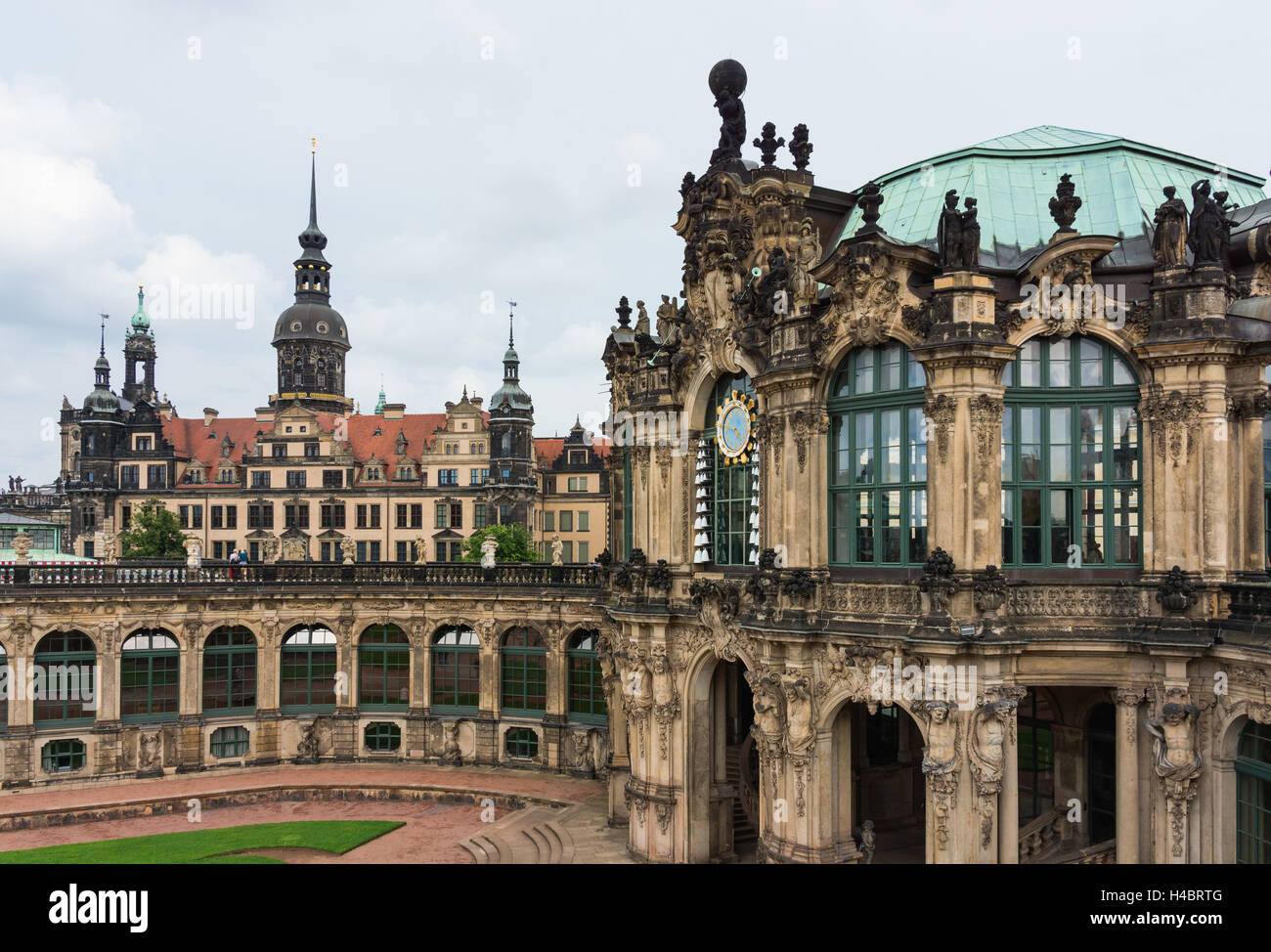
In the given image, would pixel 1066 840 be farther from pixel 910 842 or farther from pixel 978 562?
pixel 978 562

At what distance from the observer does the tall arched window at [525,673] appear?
44.1 m

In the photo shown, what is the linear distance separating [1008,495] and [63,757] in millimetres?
39611

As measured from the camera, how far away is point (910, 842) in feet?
95.7

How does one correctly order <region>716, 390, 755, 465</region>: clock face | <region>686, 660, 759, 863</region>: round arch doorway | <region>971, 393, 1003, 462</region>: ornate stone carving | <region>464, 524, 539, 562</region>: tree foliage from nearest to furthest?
1. <region>971, 393, 1003, 462</region>: ornate stone carving
2. <region>716, 390, 755, 465</region>: clock face
3. <region>686, 660, 759, 863</region>: round arch doorway
4. <region>464, 524, 539, 562</region>: tree foliage

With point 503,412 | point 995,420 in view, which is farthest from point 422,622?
point 503,412

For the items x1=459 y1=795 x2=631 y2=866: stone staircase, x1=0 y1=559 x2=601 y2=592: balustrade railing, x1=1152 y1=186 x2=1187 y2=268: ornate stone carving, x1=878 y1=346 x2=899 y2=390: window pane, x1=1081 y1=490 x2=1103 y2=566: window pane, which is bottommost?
x1=459 y1=795 x2=631 y2=866: stone staircase

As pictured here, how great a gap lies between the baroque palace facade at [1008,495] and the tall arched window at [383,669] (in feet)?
69.8

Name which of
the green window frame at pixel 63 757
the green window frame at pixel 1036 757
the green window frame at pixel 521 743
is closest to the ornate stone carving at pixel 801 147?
the green window frame at pixel 1036 757

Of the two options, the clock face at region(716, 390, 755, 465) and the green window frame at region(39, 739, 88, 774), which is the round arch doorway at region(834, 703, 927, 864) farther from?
the green window frame at region(39, 739, 88, 774)

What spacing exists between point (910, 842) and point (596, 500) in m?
67.2

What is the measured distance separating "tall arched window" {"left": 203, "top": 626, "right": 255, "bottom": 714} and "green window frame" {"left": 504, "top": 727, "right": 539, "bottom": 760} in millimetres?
11701

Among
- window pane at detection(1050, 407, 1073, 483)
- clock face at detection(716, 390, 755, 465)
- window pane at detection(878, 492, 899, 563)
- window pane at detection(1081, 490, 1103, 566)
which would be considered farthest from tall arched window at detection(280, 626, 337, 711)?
window pane at detection(1081, 490, 1103, 566)

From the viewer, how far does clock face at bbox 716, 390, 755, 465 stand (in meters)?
27.5

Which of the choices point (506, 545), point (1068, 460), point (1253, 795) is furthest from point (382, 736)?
point (1253, 795)
